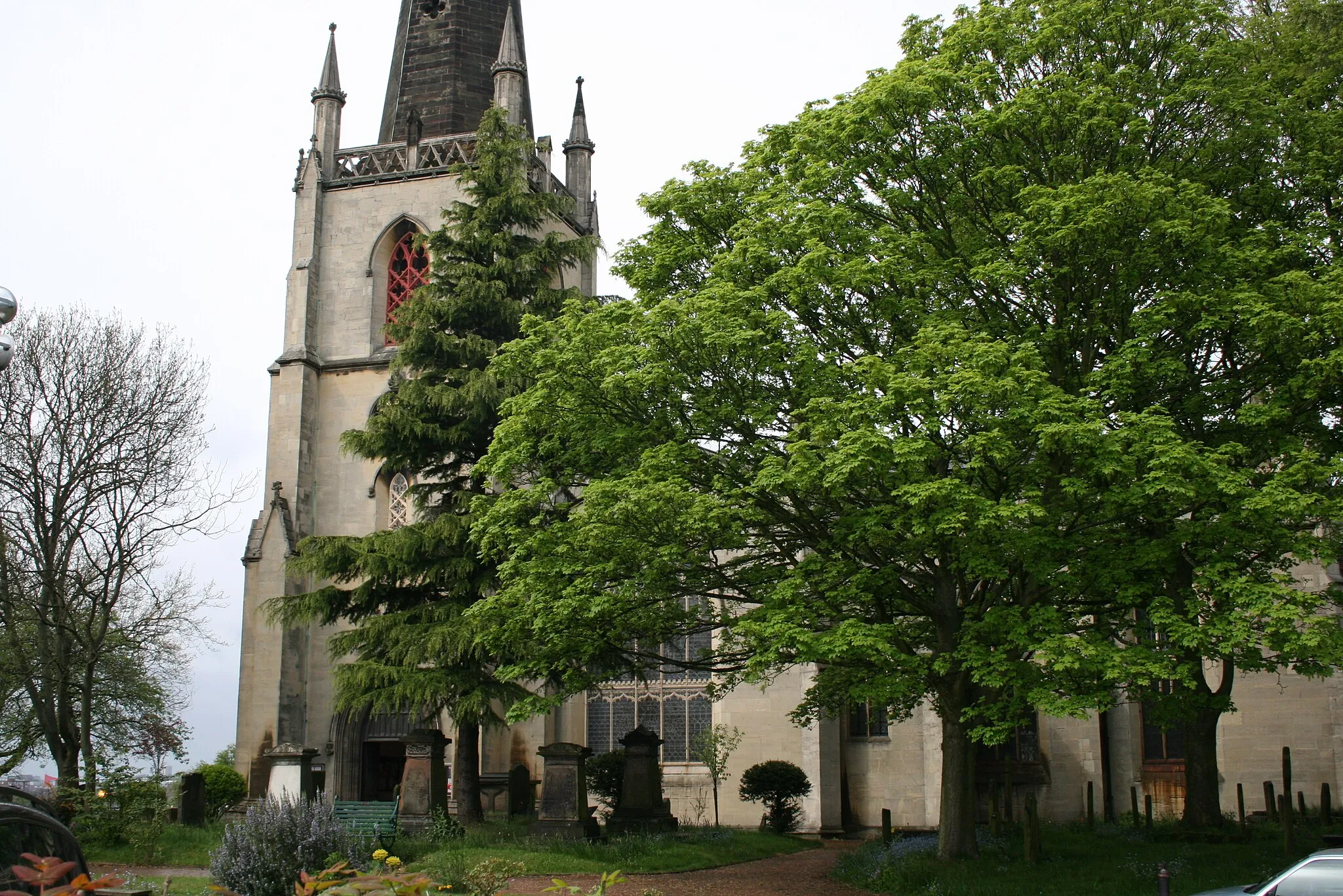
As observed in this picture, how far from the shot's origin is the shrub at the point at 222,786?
27.3m

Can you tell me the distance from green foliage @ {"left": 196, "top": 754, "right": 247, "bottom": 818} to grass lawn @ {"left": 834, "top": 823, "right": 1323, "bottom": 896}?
15.9 meters

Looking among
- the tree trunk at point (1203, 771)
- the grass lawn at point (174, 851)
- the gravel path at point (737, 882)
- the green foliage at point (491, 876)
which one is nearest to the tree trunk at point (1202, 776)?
the tree trunk at point (1203, 771)

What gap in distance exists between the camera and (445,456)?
2248cm

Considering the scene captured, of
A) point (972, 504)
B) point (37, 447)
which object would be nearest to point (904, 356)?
point (972, 504)

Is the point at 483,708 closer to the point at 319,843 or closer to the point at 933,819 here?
the point at 319,843

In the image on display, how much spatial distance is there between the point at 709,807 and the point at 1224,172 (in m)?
18.2

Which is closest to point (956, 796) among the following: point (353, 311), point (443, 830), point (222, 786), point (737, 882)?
point (737, 882)

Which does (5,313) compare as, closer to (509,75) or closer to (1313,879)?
(1313,879)

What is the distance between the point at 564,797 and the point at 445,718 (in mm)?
9158

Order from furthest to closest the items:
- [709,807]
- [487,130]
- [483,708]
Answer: [709,807] → [487,130] → [483,708]

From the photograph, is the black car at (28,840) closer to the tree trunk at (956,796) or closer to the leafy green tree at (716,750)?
the tree trunk at (956,796)

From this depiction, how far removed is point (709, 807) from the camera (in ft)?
91.0

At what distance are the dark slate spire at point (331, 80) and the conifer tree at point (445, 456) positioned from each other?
1190cm

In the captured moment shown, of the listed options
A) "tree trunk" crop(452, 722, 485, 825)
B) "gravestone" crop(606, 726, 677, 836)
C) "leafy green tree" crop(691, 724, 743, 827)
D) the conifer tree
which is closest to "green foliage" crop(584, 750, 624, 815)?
"leafy green tree" crop(691, 724, 743, 827)
